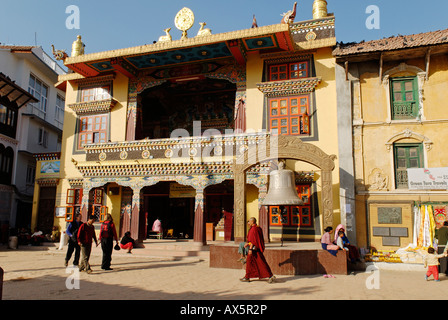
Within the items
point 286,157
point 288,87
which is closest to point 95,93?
point 288,87

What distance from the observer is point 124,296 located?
694 centimetres

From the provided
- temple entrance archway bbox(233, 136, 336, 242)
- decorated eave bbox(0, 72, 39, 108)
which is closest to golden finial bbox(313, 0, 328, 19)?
temple entrance archway bbox(233, 136, 336, 242)

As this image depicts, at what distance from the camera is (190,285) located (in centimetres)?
812

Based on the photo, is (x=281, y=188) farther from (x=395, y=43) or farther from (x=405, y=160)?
(x=395, y=43)

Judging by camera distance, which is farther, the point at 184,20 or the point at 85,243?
the point at 184,20

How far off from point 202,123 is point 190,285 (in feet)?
43.2

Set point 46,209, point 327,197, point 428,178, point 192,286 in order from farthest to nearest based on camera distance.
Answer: point 46,209, point 428,178, point 327,197, point 192,286

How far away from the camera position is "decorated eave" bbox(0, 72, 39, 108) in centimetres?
1987

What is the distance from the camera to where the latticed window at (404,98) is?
14125 millimetres

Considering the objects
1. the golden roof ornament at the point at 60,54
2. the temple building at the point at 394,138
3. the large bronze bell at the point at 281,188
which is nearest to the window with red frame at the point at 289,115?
the temple building at the point at 394,138

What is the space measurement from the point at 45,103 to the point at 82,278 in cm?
2033

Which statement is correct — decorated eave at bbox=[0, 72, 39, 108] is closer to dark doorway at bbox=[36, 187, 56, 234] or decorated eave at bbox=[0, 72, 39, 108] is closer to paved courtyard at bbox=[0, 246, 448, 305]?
dark doorway at bbox=[36, 187, 56, 234]
